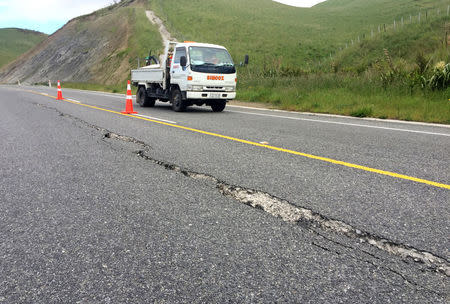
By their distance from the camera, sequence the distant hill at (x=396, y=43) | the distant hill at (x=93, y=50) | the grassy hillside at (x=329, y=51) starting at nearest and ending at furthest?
the grassy hillside at (x=329, y=51)
the distant hill at (x=396, y=43)
the distant hill at (x=93, y=50)

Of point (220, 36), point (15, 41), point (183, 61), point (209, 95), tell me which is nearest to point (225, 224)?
point (209, 95)

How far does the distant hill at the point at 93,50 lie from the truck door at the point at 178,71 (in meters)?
29.1

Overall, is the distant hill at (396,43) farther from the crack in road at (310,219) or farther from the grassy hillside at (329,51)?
the crack in road at (310,219)

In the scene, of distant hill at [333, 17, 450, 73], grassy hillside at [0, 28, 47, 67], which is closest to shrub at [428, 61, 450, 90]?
distant hill at [333, 17, 450, 73]

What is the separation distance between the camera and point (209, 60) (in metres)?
11.3

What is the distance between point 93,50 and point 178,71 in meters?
46.4

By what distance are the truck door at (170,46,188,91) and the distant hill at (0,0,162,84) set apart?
29058 millimetres

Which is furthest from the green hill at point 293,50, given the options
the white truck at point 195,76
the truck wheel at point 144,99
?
the truck wheel at point 144,99

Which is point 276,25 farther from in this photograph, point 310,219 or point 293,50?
point 310,219

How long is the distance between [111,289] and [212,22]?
60.2 metres

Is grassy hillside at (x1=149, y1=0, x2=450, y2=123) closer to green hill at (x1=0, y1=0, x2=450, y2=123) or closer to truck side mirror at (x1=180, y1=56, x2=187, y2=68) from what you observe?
green hill at (x1=0, y1=0, x2=450, y2=123)

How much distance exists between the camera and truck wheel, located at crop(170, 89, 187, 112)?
36.6 ft

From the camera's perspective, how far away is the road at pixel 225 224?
1916 mm

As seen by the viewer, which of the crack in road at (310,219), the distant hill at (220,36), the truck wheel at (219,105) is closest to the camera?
the crack in road at (310,219)
